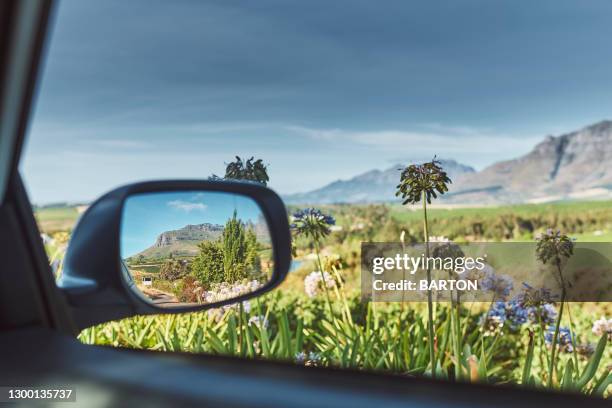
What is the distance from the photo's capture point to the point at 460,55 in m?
2.56

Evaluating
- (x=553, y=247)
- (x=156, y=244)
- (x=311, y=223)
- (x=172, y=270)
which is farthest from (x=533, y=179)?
(x=156, y=244)

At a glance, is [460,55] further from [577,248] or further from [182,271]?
[182,271]

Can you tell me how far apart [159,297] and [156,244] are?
0.64ft

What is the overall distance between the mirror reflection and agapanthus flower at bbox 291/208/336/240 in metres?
0.48

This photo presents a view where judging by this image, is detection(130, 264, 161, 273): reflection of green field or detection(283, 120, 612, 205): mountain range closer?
detection(130, 264, 161, 273): reflection of green field

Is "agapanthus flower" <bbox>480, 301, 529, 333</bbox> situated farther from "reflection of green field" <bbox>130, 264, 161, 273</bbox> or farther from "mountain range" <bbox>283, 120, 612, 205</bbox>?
"reflection of green field" <bbox>130, 264, 161, 273</bbox>

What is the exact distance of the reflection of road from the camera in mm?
898

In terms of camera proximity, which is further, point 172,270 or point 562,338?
point 562,338

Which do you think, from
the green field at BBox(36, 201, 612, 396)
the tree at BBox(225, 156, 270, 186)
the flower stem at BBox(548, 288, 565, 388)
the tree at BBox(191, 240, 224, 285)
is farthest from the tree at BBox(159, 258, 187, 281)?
the flower stem at BBox(548, 288, 565, 388)

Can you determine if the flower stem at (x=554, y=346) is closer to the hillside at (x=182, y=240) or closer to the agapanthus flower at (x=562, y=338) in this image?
the agapanthus flower at (x=562, y=338)

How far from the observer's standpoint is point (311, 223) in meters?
2.37

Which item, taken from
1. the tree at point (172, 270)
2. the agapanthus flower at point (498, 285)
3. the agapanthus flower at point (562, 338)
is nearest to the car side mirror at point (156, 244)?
the tree at point (172, 270)

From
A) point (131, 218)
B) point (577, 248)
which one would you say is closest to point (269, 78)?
point (577, 248)

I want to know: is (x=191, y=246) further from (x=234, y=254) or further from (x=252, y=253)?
(x=234, y=254)
